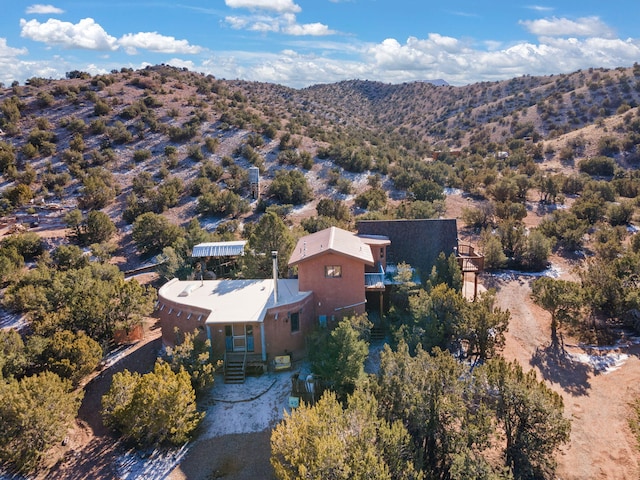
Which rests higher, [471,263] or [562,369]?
[471,263]

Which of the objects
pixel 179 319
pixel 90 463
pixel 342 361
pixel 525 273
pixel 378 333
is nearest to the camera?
A: pixel 90 463

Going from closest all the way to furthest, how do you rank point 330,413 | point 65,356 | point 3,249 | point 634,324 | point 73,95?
point 330,413
point 65,356
point 634,324
point 3,249
point 73,95

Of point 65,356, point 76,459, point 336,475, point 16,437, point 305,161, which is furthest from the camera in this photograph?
point 305,161

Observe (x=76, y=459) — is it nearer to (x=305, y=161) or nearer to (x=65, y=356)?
(x=65, y=356)

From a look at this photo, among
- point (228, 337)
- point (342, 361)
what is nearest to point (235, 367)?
point (228, 337)

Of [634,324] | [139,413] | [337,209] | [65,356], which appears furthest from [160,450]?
[337,209]

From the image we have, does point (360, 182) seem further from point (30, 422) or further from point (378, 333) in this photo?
point (30, 422)
